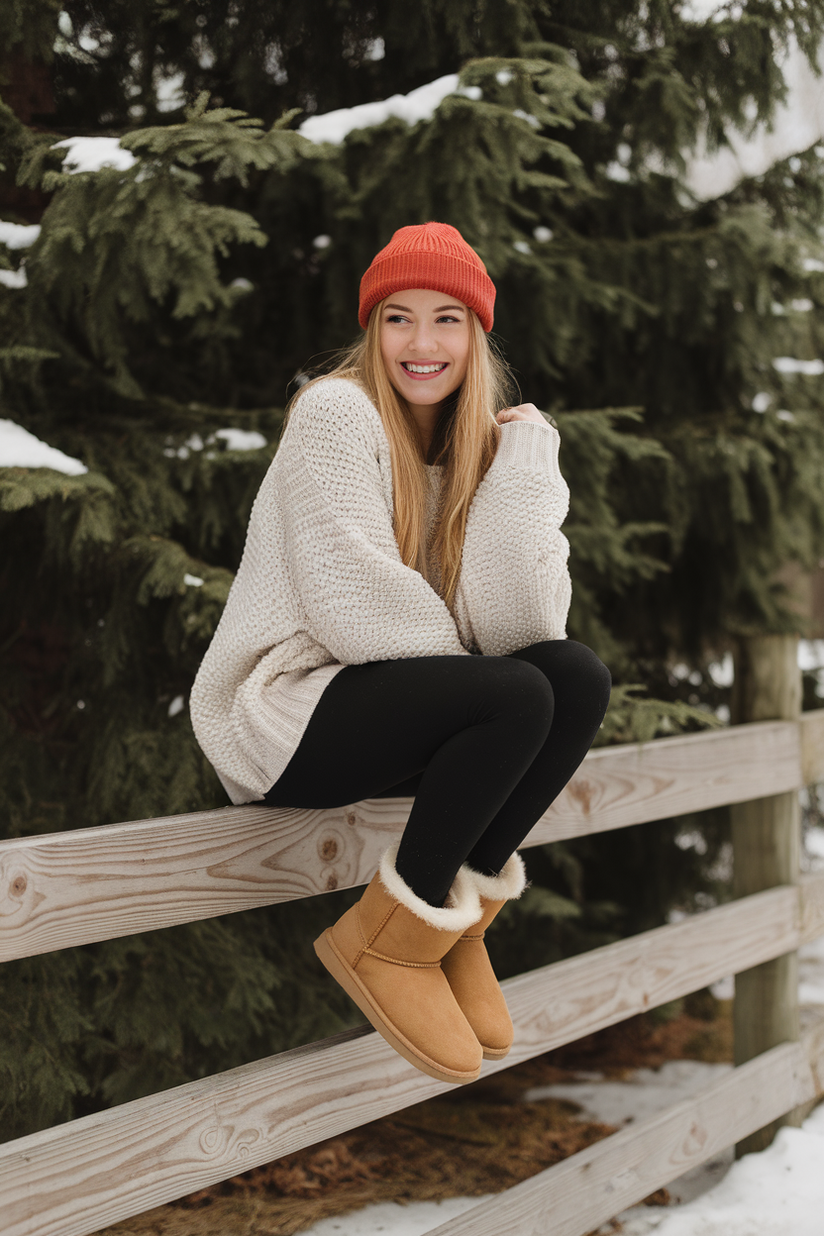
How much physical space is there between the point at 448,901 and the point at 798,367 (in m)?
2.50

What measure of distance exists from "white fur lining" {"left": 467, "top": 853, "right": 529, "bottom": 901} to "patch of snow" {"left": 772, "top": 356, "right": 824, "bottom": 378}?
232 centimetres

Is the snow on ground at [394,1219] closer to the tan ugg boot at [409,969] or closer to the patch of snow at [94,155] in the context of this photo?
the tan ugg boot at [409,969]

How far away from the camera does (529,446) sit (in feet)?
5.25

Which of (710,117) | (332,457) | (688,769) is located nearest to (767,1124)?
(688,769)

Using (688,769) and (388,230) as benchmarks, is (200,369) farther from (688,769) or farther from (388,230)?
(688,769)

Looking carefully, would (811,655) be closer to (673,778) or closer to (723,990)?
(723,990)

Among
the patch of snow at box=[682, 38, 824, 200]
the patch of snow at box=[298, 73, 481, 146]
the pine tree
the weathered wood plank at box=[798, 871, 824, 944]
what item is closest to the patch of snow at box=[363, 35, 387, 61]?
the pine tree

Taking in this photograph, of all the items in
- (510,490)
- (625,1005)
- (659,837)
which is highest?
(510,490)

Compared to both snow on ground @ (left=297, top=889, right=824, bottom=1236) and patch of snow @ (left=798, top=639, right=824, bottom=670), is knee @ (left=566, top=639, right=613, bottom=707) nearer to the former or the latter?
snow on ground @ (left=297, top=889, right=824, bottom=1236)

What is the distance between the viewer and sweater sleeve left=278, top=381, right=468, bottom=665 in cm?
144

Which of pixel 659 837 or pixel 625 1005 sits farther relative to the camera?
Answer: pixel 659 837

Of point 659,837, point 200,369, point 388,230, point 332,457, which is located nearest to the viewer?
point 332,457

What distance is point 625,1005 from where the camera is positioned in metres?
2.17

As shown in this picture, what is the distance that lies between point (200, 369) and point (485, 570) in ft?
5.25
